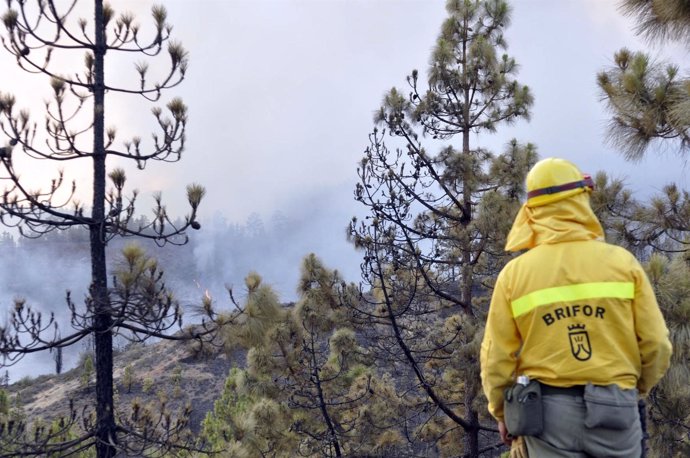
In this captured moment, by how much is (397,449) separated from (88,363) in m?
17.0

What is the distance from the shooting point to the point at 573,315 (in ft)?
9.00

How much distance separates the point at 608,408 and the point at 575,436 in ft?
0.65

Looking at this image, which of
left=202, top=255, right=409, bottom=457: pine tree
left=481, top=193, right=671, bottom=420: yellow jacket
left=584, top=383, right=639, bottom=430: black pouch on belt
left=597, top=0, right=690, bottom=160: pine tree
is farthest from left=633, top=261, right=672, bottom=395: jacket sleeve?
left=202, top=255, right=409, bottom=457: pine tree

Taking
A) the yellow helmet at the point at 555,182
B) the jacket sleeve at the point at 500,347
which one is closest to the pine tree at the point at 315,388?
the jacket sleeve at the point at 500,347

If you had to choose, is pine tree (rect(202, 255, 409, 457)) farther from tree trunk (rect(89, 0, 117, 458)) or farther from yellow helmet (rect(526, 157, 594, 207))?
yellow helmet (rect(526, 157, 594, 207))

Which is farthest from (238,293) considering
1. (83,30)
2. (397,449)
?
(397,449)

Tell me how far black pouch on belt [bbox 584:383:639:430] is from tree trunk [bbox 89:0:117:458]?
404 centimetres

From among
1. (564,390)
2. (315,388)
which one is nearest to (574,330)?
(564,390)

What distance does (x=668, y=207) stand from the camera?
20.6ft

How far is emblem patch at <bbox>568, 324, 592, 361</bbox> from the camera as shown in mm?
2715

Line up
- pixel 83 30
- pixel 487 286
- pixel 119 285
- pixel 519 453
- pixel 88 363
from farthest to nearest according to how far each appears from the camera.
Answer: pixel 88 363
pixel 487 286
pixel 83 30
pixel 119 285
pixel 519 453

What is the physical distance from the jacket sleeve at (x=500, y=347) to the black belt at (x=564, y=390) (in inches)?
6.4

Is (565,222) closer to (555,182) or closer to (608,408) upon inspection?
(555,182)

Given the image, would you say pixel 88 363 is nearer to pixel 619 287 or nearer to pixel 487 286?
pixel 487 286
